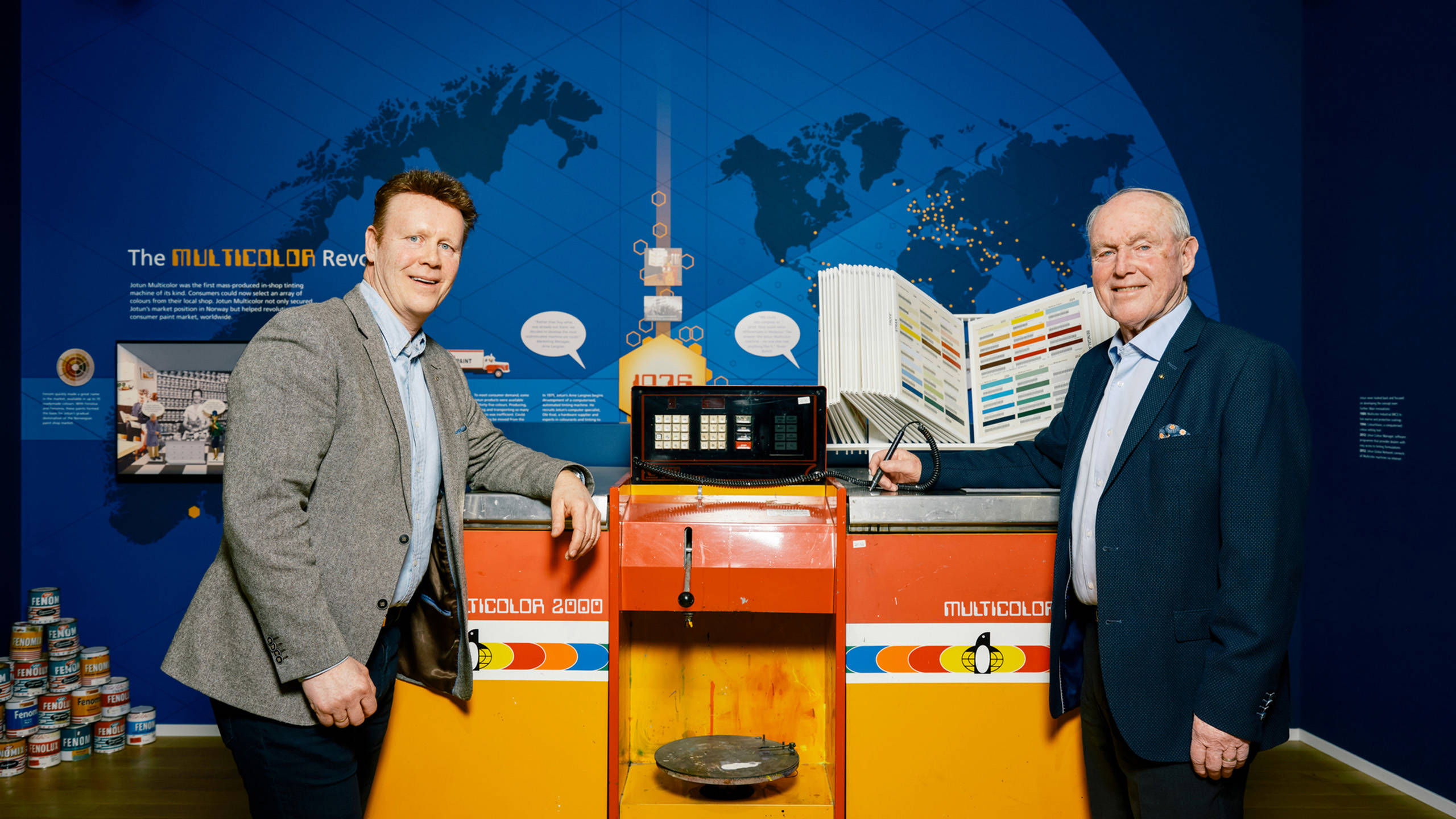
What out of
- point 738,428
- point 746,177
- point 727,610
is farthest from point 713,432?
point 746,177

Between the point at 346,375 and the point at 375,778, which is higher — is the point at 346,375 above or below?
above

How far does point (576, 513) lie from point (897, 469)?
914 millimetres

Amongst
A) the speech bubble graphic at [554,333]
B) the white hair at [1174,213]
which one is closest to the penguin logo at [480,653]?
the speech bubble graphic at [554,333]

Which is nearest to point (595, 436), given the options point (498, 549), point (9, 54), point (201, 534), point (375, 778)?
point (498, 549)

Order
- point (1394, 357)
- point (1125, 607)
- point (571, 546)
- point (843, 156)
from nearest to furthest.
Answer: point (1125, 607) → point (571, 546) → point (1394, 357) → point (843, 156)

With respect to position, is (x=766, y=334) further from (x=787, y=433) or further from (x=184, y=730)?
(x=184, y=730)

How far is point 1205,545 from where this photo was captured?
163 cm

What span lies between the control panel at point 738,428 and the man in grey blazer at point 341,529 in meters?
0.36

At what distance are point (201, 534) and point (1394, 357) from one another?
4.71m

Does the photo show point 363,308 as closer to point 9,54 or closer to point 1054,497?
point 1054,497

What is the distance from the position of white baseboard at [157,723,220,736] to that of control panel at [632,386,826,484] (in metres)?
2.48

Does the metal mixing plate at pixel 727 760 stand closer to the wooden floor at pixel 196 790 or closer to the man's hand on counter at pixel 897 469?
the man's hand on counter at pixel 897 469

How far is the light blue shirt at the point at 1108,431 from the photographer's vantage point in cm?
176

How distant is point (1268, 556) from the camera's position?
1.52 metres
